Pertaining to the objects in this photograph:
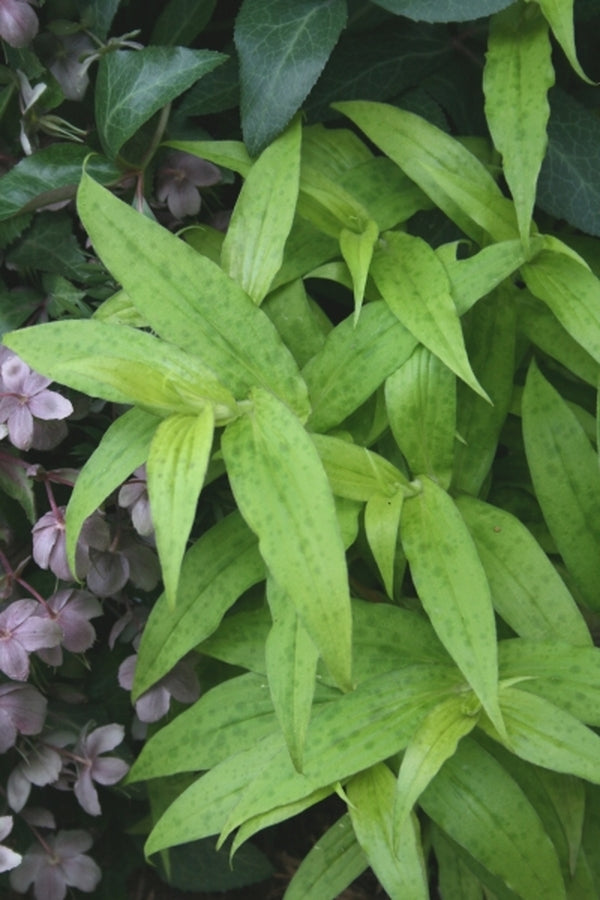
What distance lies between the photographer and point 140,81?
0.97m

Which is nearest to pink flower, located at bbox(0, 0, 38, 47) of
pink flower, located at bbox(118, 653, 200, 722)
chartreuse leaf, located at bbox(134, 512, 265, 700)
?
chartreuse leaf, located at bbox(134, 512, 265, 700)

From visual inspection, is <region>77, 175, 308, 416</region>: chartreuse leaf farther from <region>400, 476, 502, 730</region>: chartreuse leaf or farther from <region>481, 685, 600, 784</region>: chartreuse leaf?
<region>481, 685, 600, 784</region>: chartreuse leaf

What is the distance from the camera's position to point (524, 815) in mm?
958

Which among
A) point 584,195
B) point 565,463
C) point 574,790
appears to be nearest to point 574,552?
point 565,463

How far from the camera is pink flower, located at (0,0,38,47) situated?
3.05ft

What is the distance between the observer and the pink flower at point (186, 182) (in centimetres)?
104

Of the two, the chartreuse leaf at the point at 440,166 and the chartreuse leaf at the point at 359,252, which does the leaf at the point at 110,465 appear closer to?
the chartreuse leaf at the point at 359,252

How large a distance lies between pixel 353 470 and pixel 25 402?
11.4 inches

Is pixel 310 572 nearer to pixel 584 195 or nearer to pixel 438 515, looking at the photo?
pixel 438 515

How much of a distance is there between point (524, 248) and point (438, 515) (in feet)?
0.78

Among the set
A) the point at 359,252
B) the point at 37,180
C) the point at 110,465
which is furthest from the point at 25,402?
the point at 359,252

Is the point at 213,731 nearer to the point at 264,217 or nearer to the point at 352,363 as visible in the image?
the point at 352,363

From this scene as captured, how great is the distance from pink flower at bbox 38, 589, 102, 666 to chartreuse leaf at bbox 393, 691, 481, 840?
321mm

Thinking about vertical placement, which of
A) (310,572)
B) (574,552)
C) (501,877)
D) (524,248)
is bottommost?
(501,877)
